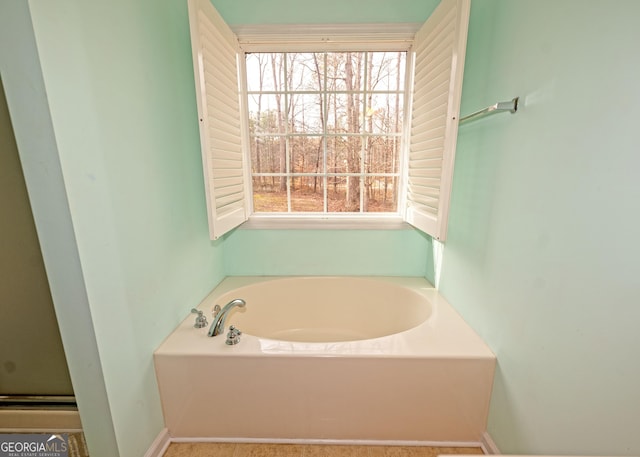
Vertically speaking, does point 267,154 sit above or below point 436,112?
below

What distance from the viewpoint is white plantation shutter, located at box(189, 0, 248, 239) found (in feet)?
4.02

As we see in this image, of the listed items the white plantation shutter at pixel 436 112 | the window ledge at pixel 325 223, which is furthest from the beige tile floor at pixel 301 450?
the window ledge at pixel 325 223

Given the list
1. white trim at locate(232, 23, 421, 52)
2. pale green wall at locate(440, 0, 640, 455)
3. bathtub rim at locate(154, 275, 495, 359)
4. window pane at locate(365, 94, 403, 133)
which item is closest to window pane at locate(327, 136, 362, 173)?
window pane at locate(365, 94, 403, 133)

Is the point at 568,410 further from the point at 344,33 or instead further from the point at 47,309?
the point at 344,33

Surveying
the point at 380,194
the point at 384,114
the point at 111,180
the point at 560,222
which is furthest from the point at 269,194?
the point at 560,222

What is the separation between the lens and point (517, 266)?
105 centimetres

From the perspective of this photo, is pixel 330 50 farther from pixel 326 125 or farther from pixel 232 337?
pixel 232 337

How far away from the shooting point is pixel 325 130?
194 centimetres

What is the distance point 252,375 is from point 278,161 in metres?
1.41

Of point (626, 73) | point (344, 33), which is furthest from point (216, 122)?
point (626, 73)

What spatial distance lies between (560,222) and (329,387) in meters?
1.10

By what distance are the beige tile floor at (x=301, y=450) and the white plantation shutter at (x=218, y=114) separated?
1.02m

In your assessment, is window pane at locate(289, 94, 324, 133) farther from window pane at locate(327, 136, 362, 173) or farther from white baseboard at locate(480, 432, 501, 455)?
white baseboard at locate(480, 432, 501, 455)

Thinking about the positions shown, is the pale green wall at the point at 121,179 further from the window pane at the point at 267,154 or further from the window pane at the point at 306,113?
the window pane at the point at 306,113
